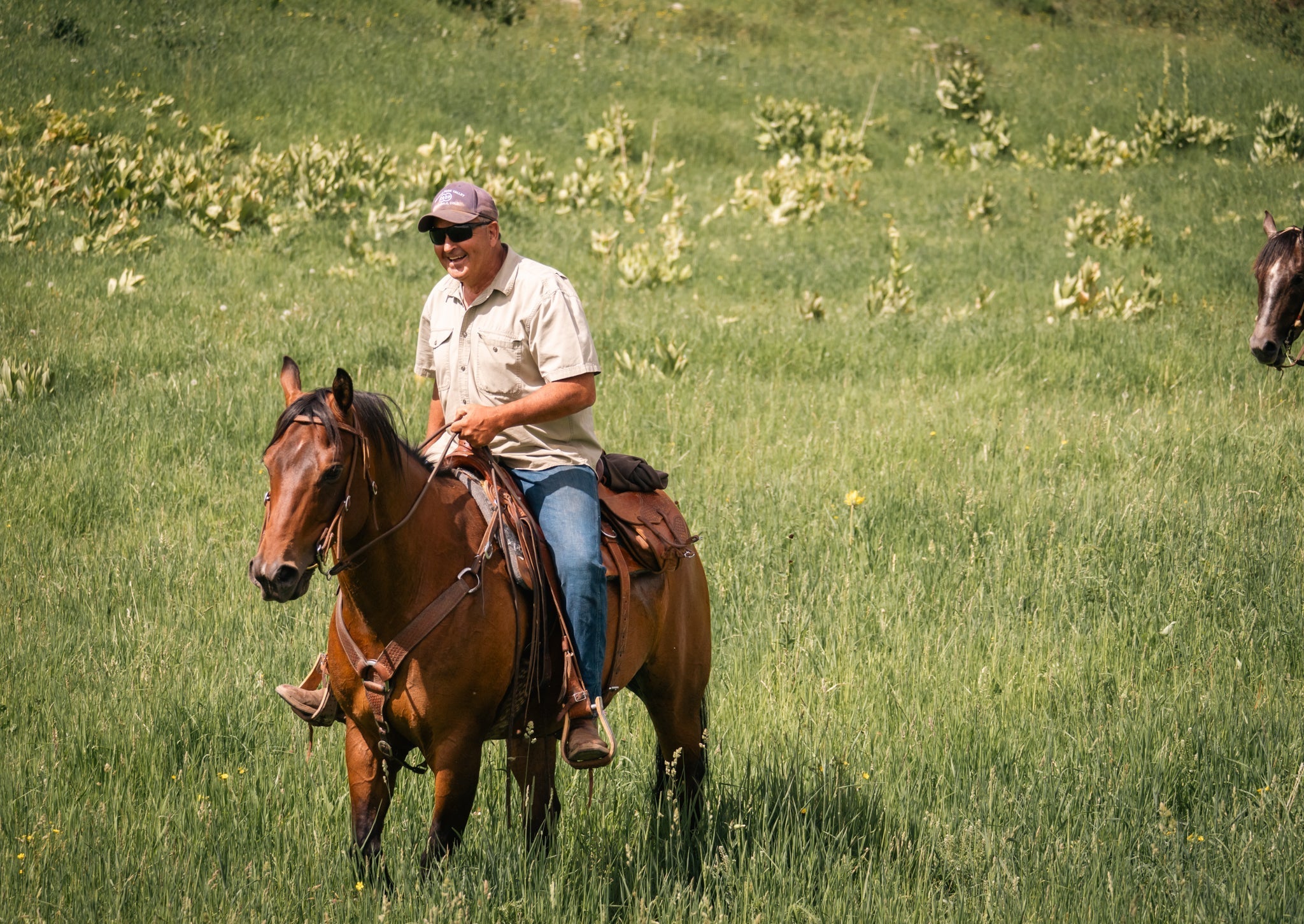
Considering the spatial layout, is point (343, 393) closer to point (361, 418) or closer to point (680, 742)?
point (361, 418)

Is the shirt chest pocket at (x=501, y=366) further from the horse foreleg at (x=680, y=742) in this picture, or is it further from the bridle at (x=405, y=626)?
the horse foreleg at (x=680, y=742)

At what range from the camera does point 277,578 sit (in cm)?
315

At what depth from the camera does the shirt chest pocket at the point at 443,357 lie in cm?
441

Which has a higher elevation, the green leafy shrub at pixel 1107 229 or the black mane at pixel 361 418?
the black mane at pixel 361 418

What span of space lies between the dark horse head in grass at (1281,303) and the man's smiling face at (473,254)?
628 centimetres

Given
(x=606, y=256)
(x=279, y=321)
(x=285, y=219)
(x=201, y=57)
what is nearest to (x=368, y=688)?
(x=279, y=321)

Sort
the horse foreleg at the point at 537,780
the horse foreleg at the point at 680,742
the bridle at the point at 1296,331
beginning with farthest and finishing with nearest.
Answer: the bridle at the point at 1296,331
the horse foreleg at the point at 680,742
the horse foreleg at the point at 537,780

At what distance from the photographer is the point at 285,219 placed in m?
15.9

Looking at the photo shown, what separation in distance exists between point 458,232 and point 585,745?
6.44 feet

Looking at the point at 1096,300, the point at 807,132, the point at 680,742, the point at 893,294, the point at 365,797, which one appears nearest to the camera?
the point at 365,797

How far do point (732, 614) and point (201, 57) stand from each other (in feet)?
67.8

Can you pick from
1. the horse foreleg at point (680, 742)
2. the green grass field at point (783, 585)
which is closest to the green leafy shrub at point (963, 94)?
the green grass field at point (783, 585)

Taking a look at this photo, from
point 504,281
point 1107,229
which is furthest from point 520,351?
point 1107,229

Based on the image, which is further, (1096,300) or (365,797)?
(1096,300)
